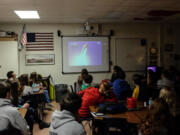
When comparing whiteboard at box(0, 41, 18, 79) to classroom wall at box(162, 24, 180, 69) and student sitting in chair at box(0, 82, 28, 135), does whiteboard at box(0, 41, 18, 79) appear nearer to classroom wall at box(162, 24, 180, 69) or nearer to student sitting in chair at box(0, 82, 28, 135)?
student sitting in chair at box(0, 82, 28, 135)

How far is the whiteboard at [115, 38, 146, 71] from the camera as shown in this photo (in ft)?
26.6

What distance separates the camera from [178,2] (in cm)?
521

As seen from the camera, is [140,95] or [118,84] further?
[118,84]

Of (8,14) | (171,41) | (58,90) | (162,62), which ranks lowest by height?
(58,90)

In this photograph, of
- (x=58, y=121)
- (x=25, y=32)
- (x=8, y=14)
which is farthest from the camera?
(x=25, y=32)

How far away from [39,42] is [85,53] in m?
1.74

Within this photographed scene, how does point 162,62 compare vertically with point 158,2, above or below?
below

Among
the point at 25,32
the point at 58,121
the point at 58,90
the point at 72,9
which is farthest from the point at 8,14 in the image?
the point at 58,121

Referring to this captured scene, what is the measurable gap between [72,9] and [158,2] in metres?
2.22

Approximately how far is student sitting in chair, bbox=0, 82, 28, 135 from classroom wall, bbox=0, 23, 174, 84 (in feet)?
16.7

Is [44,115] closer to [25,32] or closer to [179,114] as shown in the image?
[25,32]

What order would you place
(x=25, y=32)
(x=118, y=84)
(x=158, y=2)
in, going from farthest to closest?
(x=25, y=32)
(x=158, y=2)
(x=118, y=84)

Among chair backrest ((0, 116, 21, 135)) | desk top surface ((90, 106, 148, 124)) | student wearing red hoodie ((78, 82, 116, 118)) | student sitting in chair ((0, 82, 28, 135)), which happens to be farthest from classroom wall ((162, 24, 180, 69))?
chair backrest ((0, 116, 21, 135))

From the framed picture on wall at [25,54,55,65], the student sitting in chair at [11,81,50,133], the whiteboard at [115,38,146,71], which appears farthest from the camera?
the whiteboard at [115,38,146,71]
